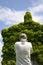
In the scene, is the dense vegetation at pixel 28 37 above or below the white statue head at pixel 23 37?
above

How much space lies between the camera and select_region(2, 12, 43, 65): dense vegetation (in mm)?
33844

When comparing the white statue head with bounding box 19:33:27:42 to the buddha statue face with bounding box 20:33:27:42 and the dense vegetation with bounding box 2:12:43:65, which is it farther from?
the dense vegetation with bounding box 2:12:43:65

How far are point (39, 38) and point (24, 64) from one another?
90.5ft

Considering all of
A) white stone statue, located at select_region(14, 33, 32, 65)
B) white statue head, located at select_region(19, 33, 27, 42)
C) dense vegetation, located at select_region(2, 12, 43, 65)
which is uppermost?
dense vegetation, located at select_region(2, 12, 43, 65)

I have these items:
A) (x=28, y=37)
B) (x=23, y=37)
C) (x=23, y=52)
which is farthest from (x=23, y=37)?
(x=28, y=37)

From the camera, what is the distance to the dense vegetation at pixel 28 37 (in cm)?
3384

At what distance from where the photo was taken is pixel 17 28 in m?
36.0

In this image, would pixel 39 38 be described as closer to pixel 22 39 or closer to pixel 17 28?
pixel 17 28

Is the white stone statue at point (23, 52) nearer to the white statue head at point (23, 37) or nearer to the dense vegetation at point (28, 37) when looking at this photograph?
the white statue head at point (23, 37)

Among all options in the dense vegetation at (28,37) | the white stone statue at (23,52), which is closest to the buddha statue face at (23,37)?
the white stone statue at (23,52)

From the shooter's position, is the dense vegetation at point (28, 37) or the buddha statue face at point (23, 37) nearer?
the buddha statue face at point (23, 37)

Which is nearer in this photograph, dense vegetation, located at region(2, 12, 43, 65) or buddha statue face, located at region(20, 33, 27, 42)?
buddha statue face, located at region(20, 33, 27, 42)

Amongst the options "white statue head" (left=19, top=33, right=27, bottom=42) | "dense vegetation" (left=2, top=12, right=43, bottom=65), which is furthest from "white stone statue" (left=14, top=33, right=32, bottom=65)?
"dense vegetation" (left=2, top=12, right=43, bottom=65)

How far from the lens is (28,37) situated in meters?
34.8
